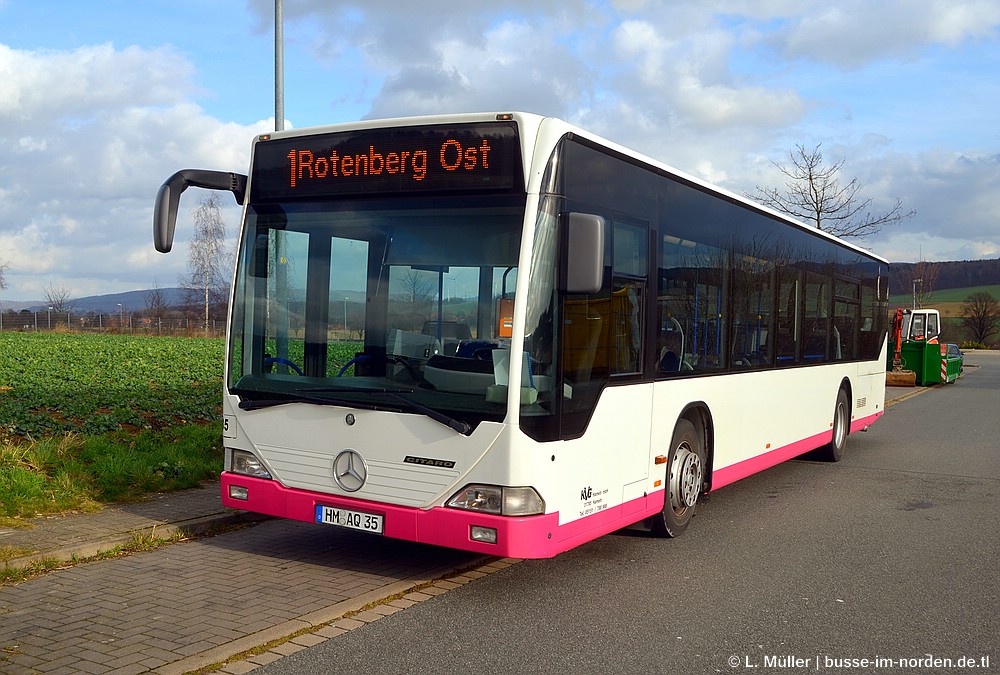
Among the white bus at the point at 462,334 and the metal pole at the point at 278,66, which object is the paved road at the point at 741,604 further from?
the metal pole at the point at 278,66

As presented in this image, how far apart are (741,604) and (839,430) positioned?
7284mm

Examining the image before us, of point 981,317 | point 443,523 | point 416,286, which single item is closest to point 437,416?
point 443,523

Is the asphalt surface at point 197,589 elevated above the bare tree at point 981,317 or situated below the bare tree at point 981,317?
below

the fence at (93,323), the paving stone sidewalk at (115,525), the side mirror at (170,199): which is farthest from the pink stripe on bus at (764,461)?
the fence at (93,323)

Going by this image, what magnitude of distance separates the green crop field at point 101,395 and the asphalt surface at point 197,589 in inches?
141

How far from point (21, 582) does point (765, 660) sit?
451 centimetres

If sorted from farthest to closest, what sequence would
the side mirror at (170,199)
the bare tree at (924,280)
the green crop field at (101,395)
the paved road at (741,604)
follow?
the bare tree at (924,280)
the green crop field at (101,395)
the side mirror at (170,199)
the paved road at (741,604)

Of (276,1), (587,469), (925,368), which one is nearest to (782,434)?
(587,469)

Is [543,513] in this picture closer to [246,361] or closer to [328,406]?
[328,406]

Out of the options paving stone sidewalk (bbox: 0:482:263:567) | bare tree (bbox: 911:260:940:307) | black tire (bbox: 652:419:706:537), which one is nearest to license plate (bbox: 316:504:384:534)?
paving stone sidewalk (bbox: 0:482:263:567)

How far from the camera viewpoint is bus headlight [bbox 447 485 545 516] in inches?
215

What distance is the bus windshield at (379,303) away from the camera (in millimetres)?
5633

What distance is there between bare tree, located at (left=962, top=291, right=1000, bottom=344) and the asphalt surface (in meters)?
93.1

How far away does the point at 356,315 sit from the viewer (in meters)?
6.19
